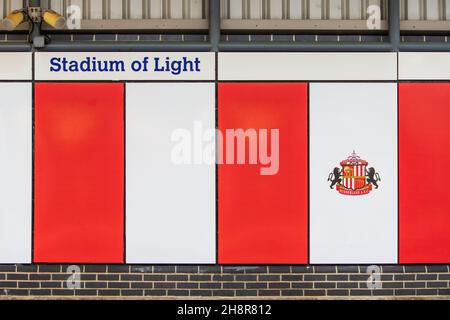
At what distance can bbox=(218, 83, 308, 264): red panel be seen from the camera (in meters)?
7.68

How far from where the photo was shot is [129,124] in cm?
768

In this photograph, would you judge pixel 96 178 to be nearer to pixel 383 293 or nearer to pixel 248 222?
pixel 248 222

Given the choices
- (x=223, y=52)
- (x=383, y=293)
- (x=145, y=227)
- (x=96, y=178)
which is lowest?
(x=383, y=293)

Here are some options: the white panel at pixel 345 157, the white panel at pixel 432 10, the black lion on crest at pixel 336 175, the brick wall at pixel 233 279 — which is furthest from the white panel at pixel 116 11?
the white panel at pixel 432 10

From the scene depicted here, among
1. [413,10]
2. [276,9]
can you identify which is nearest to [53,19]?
[276,9]

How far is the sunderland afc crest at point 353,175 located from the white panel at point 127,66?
6.65 ft

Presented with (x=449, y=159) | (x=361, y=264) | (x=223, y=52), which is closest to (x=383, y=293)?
(x=361, y=264)

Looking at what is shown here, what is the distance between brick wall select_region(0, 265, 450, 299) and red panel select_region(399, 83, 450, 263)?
0.56 m

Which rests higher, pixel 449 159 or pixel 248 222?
pixel 449 159

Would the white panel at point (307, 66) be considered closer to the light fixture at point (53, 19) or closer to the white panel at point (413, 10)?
the white panel at point (413, 10)

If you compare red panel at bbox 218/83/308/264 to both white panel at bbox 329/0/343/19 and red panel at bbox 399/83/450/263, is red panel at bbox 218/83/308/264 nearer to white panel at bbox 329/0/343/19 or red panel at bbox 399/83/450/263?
white panel at bbox 329/0/343/19

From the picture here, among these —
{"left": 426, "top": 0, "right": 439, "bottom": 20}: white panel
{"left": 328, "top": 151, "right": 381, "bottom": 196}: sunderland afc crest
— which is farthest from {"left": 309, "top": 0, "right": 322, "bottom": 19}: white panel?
{"left": 328, "top": 151, "right": 381, "bottom": 196}: sunderland afc crest

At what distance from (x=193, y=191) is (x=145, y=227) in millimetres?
763

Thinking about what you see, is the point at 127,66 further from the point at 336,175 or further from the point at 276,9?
the point at 336,175
